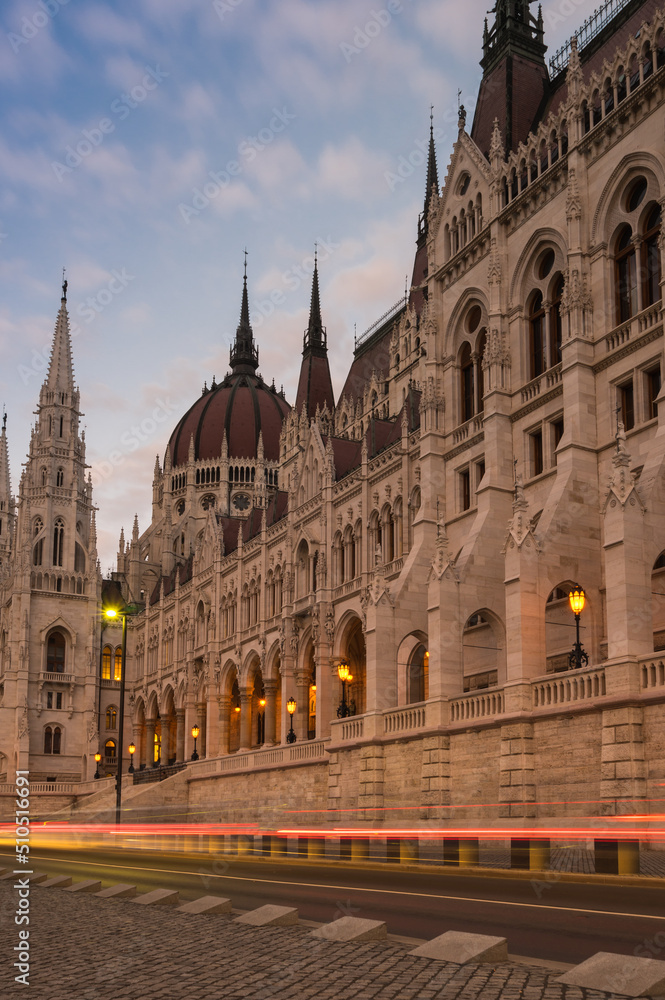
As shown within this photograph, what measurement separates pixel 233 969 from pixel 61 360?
86019 millimetres

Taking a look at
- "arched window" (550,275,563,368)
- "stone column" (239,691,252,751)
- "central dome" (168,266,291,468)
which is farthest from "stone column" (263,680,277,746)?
"central dome" (168,266,291,468)

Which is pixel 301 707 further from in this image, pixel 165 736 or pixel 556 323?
pixel 556 323

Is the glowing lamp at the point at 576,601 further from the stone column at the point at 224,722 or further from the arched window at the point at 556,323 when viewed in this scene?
the stone column at the point at 224,722

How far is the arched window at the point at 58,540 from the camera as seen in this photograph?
8600cm

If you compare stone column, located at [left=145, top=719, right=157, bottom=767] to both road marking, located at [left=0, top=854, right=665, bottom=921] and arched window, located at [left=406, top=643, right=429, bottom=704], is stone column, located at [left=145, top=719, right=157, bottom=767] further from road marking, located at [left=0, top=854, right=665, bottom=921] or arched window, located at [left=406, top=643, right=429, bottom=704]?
road marking, located at [left=0, top=854, right=665, bottom=921]

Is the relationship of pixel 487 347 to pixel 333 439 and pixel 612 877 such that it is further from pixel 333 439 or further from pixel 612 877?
pixel 612 877

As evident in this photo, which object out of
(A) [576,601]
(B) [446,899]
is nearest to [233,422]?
(A) [576,601]

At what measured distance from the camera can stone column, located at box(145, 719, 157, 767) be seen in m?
78.0

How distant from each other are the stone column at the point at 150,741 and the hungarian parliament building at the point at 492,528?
11181mm

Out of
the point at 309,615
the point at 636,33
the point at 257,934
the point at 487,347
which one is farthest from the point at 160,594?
the point at 257,934

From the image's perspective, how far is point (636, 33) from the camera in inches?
1255

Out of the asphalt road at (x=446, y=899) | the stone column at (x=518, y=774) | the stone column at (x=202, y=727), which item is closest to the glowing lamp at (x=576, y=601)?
the stone column at (x=518, y=774)

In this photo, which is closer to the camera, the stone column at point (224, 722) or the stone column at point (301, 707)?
the stone column at point (301, 707)

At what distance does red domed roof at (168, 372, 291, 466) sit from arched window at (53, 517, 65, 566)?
15.3 m
